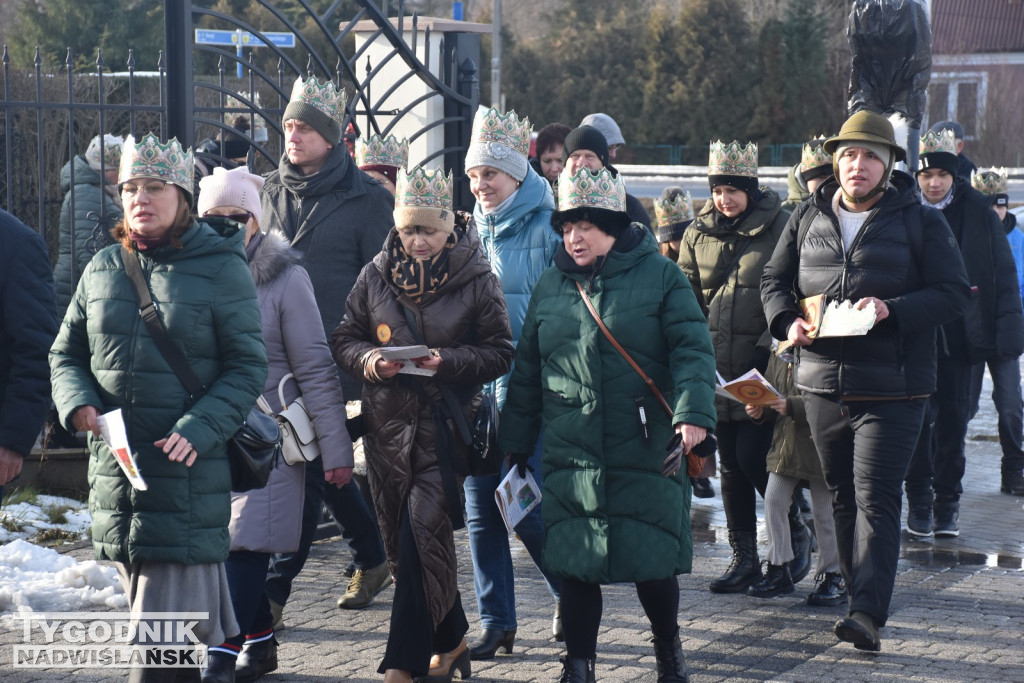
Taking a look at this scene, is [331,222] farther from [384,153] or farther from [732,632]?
[732,632]

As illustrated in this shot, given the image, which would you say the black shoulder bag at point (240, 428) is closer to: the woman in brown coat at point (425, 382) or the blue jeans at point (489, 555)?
the woman in brown coat at point (425, 382)

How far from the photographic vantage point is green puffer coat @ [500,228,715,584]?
4.61m

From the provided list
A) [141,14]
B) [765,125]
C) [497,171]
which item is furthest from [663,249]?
[765,125]

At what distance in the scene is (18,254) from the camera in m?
4.53

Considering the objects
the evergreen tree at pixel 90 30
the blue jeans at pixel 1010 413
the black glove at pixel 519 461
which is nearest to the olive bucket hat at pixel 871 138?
the black glove at pixel 519 461

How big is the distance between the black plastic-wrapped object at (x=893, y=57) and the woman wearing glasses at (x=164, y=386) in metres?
4.99

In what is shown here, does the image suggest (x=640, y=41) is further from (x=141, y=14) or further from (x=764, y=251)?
(x=764, y=251)

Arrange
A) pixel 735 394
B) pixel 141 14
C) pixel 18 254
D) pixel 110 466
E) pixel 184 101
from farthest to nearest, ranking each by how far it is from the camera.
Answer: pixel 141 14 → pixel 184 101 → pixel 735 394 → pixel 18 254 → pixel 110 466

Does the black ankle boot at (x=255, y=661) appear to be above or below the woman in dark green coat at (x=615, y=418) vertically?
below

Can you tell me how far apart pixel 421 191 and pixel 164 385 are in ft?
4.18

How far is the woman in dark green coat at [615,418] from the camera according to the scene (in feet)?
15.1

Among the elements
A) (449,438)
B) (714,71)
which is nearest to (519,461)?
(449,438)

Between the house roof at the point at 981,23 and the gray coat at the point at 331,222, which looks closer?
the gray coat at the point at 331,222

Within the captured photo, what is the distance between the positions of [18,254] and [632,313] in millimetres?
2030
